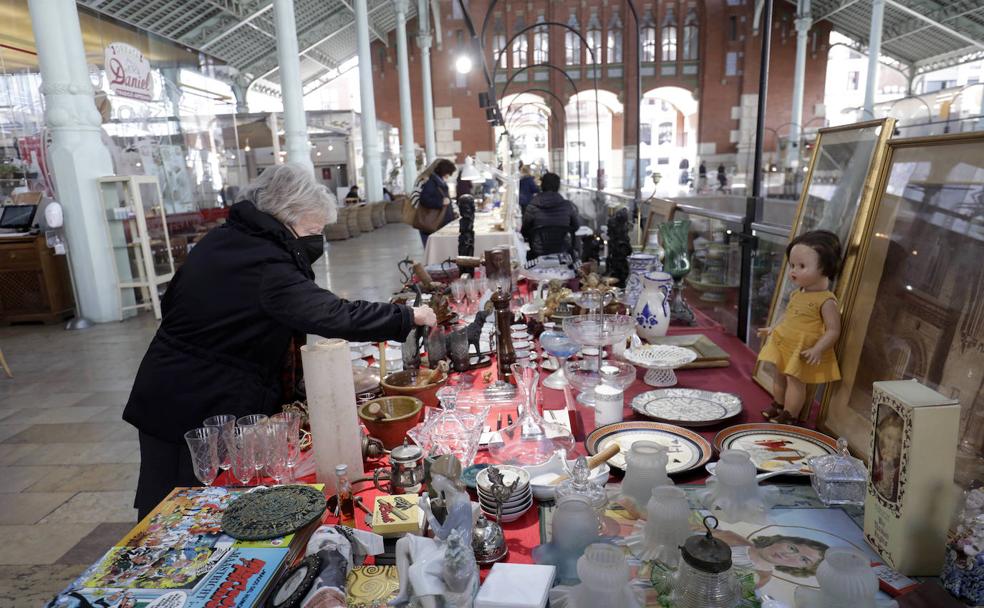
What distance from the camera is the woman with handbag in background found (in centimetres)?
716

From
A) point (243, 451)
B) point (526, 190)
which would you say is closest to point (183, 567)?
point (243, 451)

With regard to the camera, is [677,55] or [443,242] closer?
[443,242]

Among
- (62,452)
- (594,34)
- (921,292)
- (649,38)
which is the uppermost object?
(594,34)

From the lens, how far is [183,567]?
3.38ft

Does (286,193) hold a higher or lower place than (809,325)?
higher

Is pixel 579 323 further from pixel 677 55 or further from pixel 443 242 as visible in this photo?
pixel 677 55

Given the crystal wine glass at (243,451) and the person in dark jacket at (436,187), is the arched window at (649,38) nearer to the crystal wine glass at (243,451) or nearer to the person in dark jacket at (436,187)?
the person in dark jacket at (436,187)

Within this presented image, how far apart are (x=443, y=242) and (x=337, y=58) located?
898 inches

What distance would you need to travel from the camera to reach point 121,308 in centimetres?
697

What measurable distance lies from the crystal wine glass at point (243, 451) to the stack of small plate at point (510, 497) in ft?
1.79

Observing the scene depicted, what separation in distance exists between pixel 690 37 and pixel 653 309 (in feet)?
83.4

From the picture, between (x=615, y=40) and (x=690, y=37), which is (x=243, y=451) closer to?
(x=615, y=40)

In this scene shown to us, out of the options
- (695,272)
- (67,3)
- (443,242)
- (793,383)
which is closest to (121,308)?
(67,3)

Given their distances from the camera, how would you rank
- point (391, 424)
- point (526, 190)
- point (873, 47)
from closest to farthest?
point (391, 424), point (526, 190), point (873, 47)
